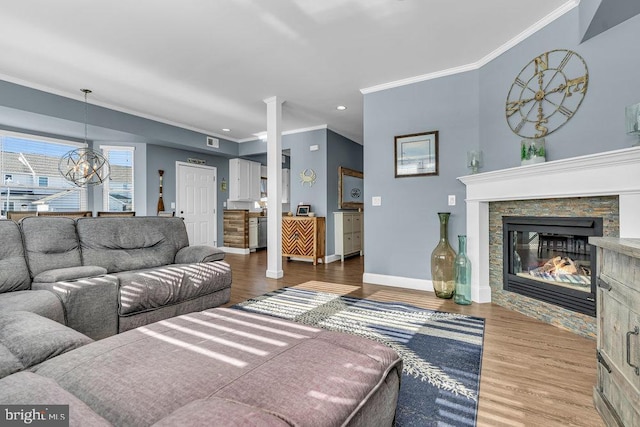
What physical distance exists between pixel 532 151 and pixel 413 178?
4.27 feet

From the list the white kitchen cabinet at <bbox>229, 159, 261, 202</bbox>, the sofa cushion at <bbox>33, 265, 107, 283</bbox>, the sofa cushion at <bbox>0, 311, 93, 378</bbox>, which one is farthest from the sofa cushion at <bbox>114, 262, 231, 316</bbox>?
the white kitchen cabinet at <bbox>229, 159, 261, 202</bbox>

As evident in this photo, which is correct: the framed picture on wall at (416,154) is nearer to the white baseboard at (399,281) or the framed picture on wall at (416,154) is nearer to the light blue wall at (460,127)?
the light blue wall at (460,127)

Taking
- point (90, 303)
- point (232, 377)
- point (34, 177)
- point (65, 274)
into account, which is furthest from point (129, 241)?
point (34, 177)

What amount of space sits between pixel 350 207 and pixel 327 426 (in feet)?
19.2

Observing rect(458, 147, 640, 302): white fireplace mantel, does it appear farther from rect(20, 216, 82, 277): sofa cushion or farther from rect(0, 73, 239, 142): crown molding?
rect(0, 73, 239, 142): crown molding

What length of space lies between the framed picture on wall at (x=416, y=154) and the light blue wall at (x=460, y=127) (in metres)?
0.07

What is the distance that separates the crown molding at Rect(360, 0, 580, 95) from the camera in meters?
2.48

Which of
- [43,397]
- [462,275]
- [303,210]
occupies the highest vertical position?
[303,210]

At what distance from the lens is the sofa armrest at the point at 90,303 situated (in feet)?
6.41

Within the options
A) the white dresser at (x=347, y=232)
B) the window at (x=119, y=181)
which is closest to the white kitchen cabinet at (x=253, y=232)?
the white dresser at (x=347, y=232)

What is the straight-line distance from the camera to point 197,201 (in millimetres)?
6906

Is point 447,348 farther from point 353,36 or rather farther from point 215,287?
point 353,36

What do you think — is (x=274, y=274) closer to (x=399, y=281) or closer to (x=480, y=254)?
(x=399, y=281)

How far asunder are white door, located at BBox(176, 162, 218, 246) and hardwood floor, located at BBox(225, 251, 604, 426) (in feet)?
12.3
